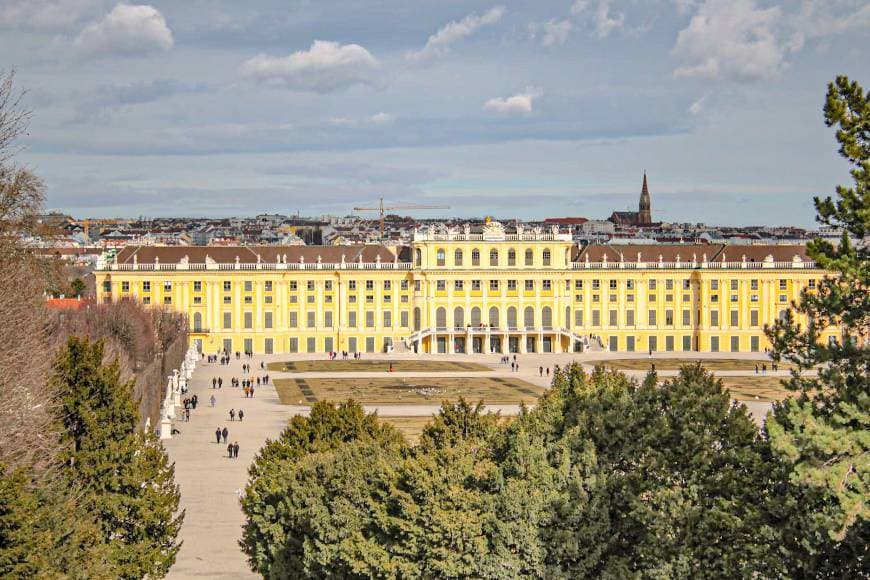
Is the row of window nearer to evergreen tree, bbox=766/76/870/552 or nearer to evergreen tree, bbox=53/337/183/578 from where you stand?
evergreen tree, bbox=53/337/183/578

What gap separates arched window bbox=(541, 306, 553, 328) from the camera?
115 meters

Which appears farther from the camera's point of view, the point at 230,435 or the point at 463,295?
the point at 463,295

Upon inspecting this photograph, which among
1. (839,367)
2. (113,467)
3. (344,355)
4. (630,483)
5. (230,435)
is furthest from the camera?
(344,355)

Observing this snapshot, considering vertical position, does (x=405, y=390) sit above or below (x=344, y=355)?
above

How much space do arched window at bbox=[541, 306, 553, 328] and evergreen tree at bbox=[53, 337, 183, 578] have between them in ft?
272

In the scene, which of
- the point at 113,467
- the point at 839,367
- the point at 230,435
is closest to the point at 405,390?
the point at 230,435

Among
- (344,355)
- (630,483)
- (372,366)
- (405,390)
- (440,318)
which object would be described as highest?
(630,483)

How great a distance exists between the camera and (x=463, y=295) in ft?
377

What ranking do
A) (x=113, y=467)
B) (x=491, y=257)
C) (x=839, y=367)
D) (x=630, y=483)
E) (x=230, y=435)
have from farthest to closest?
1. (x=491, y=257)
2. (x=230, y=435)
3. (x=113, y=467)
4. (x=630, y=483)
5. (x=839, y=367)

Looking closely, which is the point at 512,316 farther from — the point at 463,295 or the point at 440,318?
the point at 440,318

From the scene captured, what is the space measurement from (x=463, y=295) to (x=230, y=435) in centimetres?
5693

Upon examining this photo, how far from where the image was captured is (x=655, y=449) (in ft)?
89.6

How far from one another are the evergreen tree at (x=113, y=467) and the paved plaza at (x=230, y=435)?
2.99 meters

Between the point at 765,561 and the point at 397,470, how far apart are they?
30.7ft
